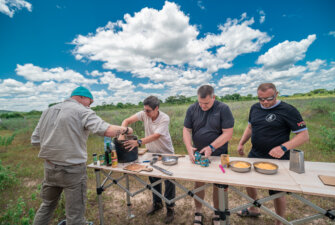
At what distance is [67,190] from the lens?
218cm

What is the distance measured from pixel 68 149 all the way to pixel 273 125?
299cm

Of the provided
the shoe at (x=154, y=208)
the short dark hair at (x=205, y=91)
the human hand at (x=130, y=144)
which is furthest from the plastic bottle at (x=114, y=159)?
the short dark hair at (x=205, y=91)

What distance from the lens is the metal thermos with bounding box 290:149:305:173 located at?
1.89 m

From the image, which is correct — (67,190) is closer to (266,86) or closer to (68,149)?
(68,149)

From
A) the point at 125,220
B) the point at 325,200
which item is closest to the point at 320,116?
the point at 325,200

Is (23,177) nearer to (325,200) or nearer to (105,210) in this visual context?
(105,210)

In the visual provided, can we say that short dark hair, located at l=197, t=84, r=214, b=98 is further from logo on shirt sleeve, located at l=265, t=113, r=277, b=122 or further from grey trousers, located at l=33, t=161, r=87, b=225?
grey trousers, located at l=33, t=161, r=87, b=225

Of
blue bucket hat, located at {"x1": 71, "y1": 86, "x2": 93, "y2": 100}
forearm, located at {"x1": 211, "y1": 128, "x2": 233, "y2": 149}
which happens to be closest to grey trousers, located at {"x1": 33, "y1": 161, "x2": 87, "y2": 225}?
blue bucket hat, located at {"x1": 71, "y1": 86, "x2": 93, "y2": 100}

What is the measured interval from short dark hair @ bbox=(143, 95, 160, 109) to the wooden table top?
40.9 inches

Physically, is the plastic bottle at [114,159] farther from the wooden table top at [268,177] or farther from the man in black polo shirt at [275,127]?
the man in black polo shirt at [275,127]

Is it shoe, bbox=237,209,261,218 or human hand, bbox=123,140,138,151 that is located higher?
human hand, bbox=123,140,138,151

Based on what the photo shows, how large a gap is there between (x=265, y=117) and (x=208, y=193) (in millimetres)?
2543

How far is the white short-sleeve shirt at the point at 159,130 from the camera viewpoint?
2.84 meters

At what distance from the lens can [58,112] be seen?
212cm
